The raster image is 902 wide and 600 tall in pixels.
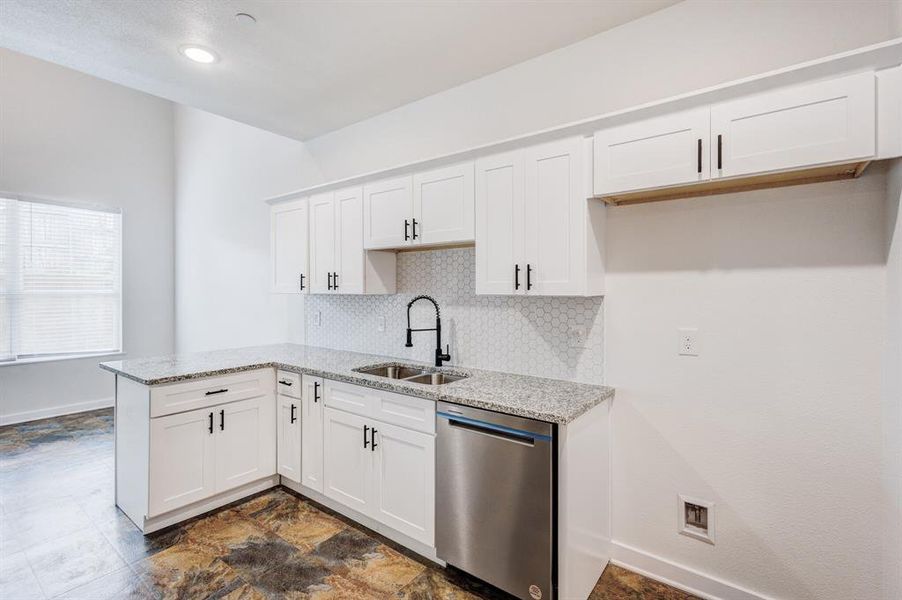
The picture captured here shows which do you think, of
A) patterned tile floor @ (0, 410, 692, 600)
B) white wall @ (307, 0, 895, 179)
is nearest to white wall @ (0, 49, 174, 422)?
patterned tile floor @ (0, 410, 692, 600)

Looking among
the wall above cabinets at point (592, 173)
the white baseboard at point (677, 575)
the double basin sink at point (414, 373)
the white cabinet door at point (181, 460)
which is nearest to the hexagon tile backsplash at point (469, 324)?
the double basin sink at point (414, 373)

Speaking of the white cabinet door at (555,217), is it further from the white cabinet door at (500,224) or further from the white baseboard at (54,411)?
the white baseboard at (54,411)

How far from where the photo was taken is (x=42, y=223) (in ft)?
15.8

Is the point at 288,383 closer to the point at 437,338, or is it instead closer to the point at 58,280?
the point at 437,338

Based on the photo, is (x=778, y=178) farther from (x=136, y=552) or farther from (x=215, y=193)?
(x=215, y=193)

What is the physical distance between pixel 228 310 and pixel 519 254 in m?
3.97

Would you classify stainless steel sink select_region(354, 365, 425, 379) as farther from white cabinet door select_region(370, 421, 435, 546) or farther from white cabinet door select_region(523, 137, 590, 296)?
white cabinet door select_region(523, 137, 590, 296)

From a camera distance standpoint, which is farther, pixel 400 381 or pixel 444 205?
pixel 444 205

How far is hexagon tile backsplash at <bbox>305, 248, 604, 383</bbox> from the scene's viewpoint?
2.44m

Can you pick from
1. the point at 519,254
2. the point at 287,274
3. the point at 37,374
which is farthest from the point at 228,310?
the point at 519,254

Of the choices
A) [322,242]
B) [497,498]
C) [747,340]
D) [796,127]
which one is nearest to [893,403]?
[747,340]

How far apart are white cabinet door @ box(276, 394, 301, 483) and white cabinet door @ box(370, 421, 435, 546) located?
78 cm

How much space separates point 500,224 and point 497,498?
1386 mm

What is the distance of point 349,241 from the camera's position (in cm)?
321
